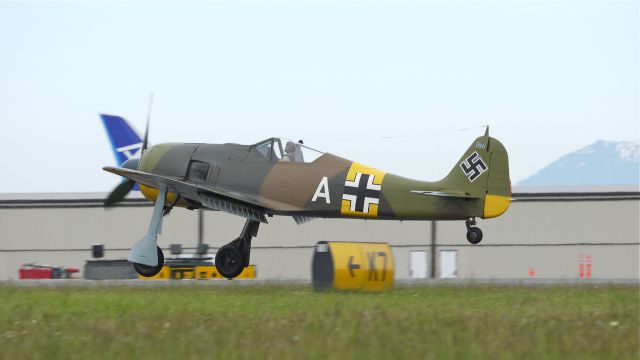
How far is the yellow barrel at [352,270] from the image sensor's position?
19.3m

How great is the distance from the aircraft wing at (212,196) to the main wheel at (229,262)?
3.06 feet

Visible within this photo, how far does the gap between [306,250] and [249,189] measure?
72.4 feet

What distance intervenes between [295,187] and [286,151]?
1.00 meters

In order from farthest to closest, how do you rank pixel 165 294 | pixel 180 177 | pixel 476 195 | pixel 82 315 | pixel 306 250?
1. pixel 306 250
2. pixel 180 177
3. pixel 476 195
4. pixel 165 294
5. pixel 82 315

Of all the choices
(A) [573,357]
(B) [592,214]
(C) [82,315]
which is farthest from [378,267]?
(B) [592,214]

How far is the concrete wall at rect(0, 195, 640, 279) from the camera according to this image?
43.8 meters

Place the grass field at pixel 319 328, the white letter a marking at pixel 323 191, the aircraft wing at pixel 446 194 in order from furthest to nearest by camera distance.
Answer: the white letter a marking at pixel 323 191 → the aircraft wing at pixel 446 194 → the grass field at pixel 319 328

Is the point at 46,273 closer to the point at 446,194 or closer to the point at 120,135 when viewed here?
the point at 120,135

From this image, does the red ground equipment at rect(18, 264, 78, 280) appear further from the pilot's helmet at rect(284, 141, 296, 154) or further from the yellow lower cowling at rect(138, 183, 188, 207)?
the pilot's helmet at rect(284, 141, 296, 154)

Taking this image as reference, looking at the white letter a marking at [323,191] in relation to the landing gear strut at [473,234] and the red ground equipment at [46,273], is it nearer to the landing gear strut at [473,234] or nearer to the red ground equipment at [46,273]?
the landing gear strut at [473,234]

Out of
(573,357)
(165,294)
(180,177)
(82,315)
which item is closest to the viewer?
(573,357)

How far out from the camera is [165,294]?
60.1ft

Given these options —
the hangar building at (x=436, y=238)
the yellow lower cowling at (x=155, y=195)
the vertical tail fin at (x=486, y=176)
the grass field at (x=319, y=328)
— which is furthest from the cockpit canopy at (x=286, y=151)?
the hangar building at (x=436, y=238)

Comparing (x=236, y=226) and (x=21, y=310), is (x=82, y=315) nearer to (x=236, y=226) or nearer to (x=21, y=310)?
(x=21, y=310)
